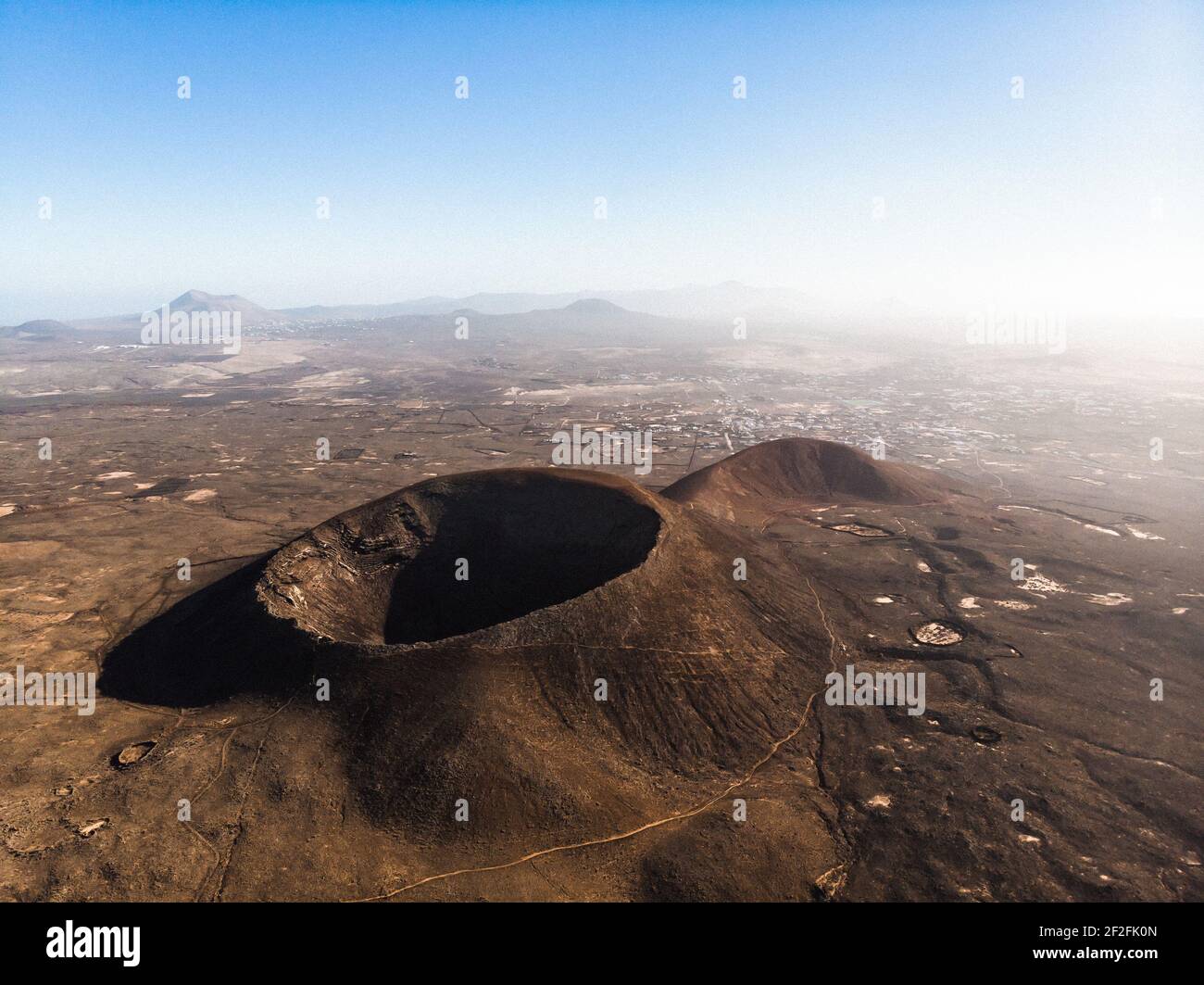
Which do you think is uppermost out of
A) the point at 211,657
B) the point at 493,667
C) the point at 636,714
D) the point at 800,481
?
the point at 800,481

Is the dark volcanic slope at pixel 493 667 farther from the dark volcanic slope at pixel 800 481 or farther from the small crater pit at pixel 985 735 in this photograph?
the dark volcanic slope at pixel 800 481

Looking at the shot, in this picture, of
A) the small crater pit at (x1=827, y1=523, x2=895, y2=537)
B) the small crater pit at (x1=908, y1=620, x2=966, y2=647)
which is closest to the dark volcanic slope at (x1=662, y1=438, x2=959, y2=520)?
the small crater pit at (x1=827, y1=523, x2=895, y2=537)

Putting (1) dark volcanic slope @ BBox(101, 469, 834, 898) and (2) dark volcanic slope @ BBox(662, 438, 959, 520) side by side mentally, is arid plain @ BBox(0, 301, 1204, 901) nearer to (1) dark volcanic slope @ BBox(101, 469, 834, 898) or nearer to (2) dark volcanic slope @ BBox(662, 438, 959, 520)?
(1) dark volcanic slope @ BBox(101, 469, 834, 898)

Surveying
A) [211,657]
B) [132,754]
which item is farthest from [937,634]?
[132,754]

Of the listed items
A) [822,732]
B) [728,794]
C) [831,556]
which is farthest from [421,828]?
[831,556]

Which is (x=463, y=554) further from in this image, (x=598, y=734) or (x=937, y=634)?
(x=937, y=634)

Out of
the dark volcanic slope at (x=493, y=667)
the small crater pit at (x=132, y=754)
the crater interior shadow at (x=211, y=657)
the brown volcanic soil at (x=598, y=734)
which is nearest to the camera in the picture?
the brown volcanic soil at (x=598, y=734)

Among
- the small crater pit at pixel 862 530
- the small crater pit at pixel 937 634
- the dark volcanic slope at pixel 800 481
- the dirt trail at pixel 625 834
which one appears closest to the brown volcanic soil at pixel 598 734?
the dirt trail at pixel 625 834

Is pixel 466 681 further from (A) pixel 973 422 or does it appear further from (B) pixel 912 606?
(A) pixel 973 422
